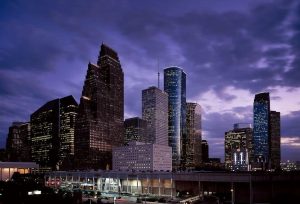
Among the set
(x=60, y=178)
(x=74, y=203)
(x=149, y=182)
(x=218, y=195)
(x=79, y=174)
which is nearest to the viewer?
(x=74, y=203)

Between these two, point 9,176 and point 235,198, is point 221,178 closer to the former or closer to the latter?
point 235,198

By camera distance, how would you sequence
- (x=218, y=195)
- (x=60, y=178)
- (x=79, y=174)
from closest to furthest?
(x=218, y=195), (x=79, y=174), (x=60, y=178)

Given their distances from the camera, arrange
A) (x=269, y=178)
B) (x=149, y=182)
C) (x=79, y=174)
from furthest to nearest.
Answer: (x=79, y=174) < (x=149, y=182) < (x=269, y=178)

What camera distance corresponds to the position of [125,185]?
160125 millimetres

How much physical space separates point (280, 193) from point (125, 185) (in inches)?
2668

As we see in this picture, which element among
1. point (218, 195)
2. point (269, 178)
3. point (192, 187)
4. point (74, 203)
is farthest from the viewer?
point (192, 187)

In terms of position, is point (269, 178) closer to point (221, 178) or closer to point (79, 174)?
point (221, 178)

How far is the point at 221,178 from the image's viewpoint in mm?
117625

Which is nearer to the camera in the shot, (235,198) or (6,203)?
(6,203)

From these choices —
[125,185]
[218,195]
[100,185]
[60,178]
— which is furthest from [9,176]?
[218,195]

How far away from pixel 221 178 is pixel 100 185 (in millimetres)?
69203

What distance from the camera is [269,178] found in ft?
371

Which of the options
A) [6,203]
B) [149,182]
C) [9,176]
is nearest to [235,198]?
[149,182]

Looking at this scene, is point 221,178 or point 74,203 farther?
point 221,178
